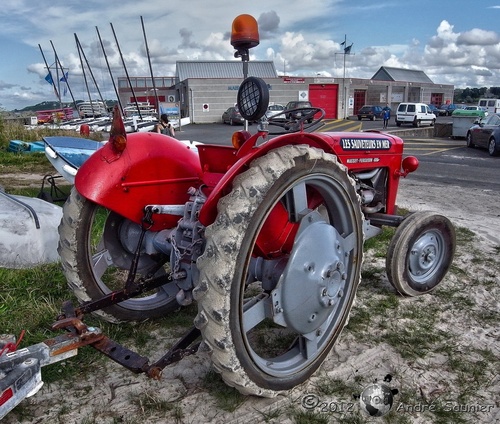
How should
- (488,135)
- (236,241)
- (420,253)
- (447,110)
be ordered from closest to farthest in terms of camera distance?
(236,241) < (420,253) < (488,135) < (447,110)

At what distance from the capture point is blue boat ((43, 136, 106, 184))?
5.89m

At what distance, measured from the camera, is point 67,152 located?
6336mm

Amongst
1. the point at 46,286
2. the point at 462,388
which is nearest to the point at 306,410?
the point at 462,388

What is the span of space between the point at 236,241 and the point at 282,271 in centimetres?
62

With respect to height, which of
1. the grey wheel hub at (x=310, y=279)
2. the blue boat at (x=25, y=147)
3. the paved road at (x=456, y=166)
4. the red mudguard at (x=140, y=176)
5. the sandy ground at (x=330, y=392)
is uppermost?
the red mudguard at (x=140, y=176)

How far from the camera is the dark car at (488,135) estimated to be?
48.2 ft

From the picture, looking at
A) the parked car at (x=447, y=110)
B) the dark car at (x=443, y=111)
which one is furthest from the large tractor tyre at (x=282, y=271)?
the parked car at (x=447, y=110)

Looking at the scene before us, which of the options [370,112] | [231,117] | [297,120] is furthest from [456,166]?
[370,112]

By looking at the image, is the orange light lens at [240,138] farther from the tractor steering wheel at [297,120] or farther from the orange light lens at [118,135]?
the orange light lens at [118,135]

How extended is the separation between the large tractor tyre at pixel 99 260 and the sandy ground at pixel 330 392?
37 centimetres

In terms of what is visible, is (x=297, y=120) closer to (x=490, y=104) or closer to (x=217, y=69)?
(x=490, y=104)

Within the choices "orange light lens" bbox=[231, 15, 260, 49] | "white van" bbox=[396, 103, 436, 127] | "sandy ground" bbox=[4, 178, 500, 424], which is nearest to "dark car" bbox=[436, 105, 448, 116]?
"white van" bbox=[396, 103, 436, 127]

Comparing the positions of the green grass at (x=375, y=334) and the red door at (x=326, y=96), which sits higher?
the red door at (x=326, y=96)

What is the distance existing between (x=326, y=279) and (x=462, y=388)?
39.4 inches
